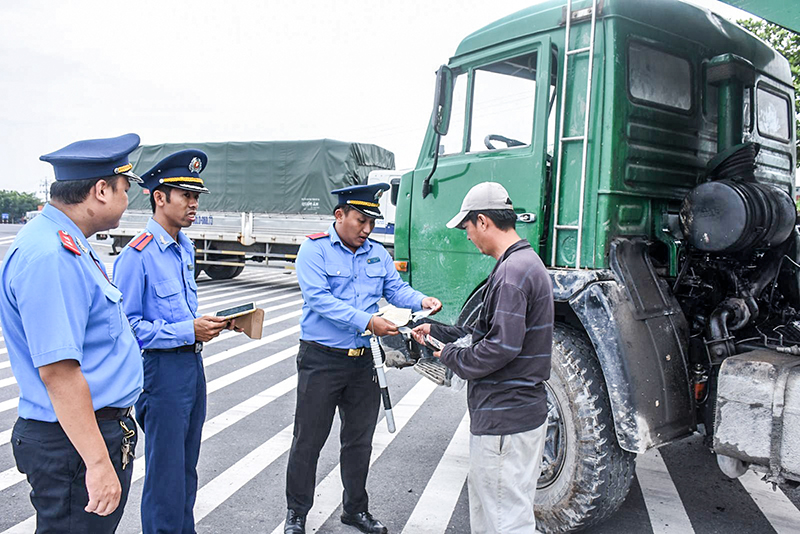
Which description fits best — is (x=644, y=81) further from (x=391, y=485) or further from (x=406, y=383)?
(x=406, y=383)

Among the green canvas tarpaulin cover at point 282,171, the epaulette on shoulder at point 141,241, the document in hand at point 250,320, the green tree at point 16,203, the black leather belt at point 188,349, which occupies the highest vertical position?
the green tree at point 16,203

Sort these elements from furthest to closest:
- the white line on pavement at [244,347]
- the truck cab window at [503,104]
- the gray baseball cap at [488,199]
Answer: the white line on pavement at [244,347] < the truck cab window at [503,104] < the gray baseball cap at [488,199]

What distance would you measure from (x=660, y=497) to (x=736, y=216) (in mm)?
1860

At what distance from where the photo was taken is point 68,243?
1.78m

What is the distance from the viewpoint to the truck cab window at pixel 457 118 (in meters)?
4.05

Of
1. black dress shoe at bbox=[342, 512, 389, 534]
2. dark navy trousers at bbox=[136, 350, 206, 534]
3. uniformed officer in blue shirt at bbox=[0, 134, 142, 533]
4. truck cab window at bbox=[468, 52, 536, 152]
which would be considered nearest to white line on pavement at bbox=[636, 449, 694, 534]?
black dress shoe at bbox=[342, 512, 389, 534]

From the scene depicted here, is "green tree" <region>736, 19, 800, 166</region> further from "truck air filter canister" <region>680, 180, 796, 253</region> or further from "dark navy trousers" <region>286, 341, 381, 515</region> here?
"dark navy trousers" <region>286, 341, 381, 515</region>

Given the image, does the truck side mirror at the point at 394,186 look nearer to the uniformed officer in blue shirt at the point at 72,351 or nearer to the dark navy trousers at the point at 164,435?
the dark navy trousers at the point at 164,435

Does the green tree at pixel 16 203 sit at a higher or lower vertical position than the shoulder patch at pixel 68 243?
higher

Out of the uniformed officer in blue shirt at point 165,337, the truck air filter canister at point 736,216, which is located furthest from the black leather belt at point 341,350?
the truck air filter canister at point 736,216

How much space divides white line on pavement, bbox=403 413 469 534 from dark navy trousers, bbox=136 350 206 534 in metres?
1.29

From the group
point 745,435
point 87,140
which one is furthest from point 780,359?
point 87,140

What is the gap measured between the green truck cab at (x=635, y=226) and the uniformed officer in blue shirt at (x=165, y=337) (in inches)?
70.1

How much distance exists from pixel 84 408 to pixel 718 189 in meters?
3.02
